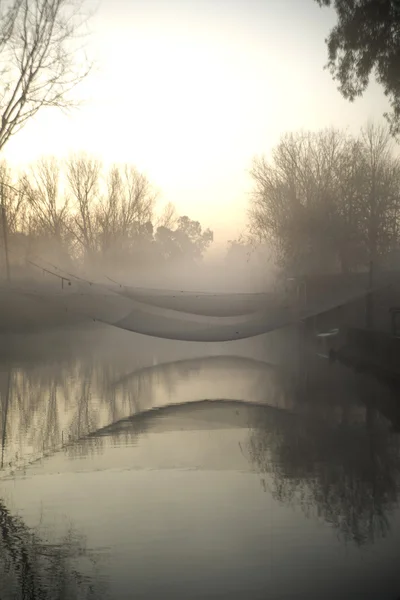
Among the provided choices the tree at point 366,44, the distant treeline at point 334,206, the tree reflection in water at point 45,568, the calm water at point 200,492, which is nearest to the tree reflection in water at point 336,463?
the calm water at point 200,492

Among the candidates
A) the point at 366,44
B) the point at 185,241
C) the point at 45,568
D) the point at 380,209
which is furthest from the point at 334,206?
the point at 185,241

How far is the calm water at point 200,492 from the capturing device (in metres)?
4.37

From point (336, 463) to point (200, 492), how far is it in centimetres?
167

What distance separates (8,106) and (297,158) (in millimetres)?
21478

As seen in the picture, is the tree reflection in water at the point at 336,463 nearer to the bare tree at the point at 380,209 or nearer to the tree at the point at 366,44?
the tree at the point at 366,44

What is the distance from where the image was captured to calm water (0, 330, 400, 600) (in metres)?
4.37

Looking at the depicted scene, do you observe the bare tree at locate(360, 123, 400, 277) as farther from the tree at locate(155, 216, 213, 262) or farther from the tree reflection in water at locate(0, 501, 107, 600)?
the tree at locate(155, 216, 213, 262)

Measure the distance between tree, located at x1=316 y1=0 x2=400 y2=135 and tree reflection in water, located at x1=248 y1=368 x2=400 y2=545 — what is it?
6849 mm

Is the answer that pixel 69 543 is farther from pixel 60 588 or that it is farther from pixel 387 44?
pixel 387 44

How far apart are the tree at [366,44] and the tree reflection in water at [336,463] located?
6.85 m

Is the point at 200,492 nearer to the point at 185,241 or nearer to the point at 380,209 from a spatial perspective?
the point at 380,209

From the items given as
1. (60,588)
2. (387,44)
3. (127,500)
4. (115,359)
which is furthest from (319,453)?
(115,359)

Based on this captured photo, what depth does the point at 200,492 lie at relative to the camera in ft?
21.3

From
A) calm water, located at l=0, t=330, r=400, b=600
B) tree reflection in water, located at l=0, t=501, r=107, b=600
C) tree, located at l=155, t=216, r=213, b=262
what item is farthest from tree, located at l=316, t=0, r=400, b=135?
tree, located at l=155, t=216, r=213, b=262
